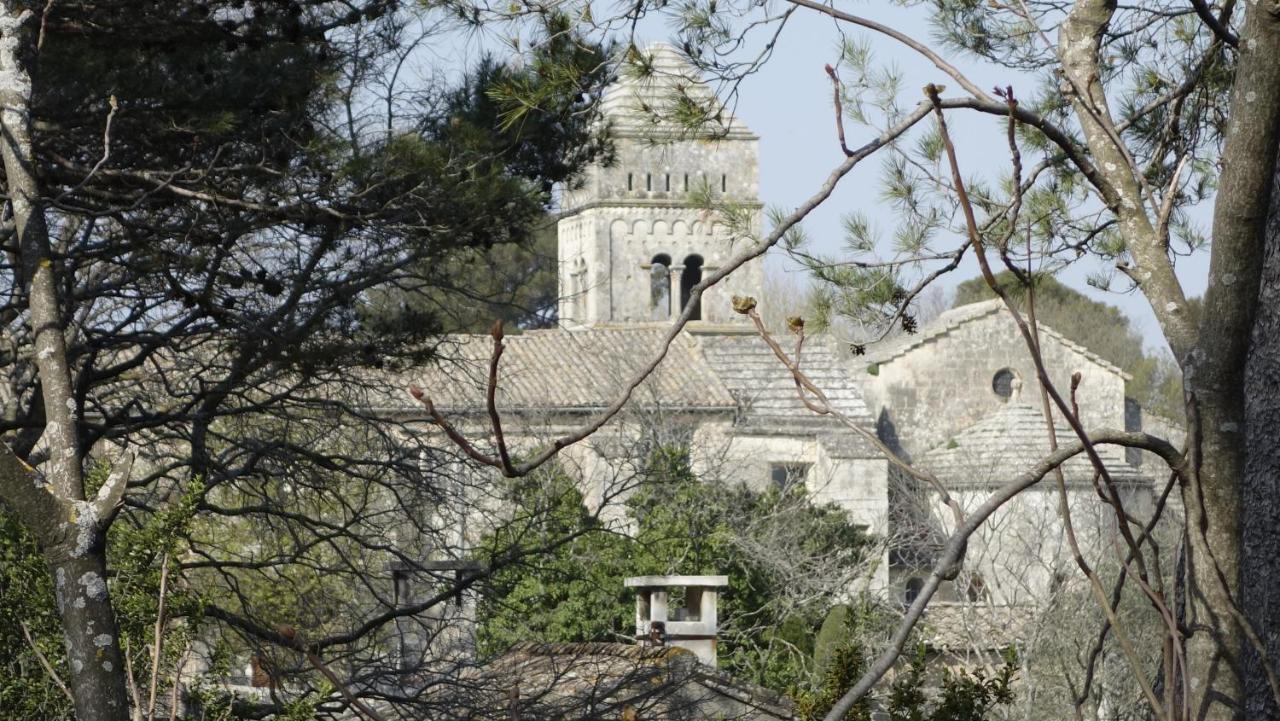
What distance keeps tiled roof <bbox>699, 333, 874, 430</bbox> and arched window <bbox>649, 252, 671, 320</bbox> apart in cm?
991

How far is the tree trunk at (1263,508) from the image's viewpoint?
2936mm

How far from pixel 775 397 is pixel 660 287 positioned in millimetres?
13446

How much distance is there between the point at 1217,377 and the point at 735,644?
16162 mm

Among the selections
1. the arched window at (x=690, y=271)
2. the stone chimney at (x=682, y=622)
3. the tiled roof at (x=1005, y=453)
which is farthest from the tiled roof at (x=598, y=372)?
the arched window at (x=690, y=271)

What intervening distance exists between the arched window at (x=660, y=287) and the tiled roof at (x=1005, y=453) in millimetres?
10060

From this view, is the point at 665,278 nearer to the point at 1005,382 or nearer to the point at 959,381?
the point at 959,381

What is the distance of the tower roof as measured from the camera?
448 centimetres

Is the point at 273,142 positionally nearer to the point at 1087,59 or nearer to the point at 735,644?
the point at 1087,59

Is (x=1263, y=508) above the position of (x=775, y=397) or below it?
below

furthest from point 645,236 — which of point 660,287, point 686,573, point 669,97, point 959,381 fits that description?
point 669,97

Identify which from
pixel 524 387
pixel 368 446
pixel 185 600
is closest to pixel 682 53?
pixel 185 600

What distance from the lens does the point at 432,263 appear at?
27.7 feet

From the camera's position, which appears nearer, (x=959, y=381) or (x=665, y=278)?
(x=959, y=381)

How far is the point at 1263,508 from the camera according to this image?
116 inches
